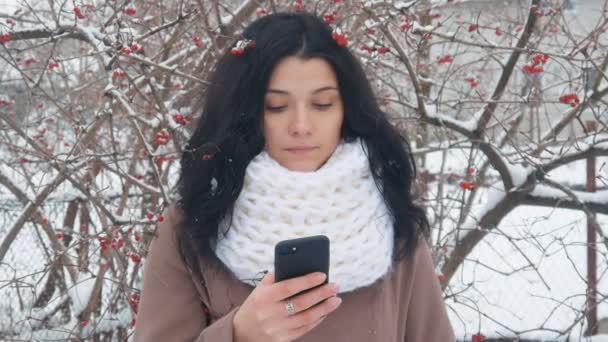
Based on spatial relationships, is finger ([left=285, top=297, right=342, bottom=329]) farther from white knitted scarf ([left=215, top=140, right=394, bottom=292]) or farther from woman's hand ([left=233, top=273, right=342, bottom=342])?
white knitted scarf ([left=215, top=140, right=394, bottom=292])

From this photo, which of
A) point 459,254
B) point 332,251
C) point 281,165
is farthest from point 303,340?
point 459,254

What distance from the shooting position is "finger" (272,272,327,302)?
842mm

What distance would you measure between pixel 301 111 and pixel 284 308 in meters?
0.38

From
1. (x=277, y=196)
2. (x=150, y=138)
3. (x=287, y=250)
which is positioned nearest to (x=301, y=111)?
(x=277, y=196)

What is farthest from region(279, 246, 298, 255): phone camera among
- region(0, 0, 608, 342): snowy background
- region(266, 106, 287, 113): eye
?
region(0, 0, 608, 342): snowy background

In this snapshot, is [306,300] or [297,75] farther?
[297,75]

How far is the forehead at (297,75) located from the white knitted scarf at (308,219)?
0.47 feet

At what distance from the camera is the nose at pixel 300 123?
1.05 m

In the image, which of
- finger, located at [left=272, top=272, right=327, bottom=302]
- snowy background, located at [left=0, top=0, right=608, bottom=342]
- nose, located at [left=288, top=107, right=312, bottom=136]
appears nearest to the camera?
finger, located at [left=272, top=272, right=327, bottom=302]

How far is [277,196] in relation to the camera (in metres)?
1.07

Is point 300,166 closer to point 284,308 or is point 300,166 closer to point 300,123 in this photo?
point 300,123

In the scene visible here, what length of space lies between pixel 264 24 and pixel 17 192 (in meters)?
1.70

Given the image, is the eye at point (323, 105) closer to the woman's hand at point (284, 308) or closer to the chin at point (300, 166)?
the chin at point (300, 166)

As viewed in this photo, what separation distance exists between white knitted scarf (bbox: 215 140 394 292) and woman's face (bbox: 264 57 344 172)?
1.2 inches
